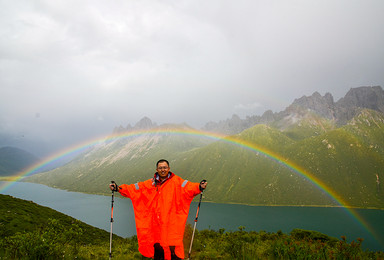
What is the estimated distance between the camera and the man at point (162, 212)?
752 centimetres

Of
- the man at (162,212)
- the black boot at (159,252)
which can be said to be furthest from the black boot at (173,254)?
the black boot at (159,252)

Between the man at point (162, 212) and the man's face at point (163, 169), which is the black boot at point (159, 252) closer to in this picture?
the man at point (162, 212)

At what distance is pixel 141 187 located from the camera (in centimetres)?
824

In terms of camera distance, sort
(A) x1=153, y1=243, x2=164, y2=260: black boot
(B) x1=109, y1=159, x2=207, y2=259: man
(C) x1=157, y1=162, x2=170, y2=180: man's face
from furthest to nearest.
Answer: (C) x1=157, y1=162, x2=170, y2=180: man's face
(B) x1=109, y1=159, x2=207, y2=259: man
(A) x1=153, y1=243, x2=164, y2=260: black boot

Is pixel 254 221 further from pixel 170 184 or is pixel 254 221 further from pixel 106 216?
pixel 170 184

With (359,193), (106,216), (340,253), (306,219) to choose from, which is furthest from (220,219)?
(359,193)

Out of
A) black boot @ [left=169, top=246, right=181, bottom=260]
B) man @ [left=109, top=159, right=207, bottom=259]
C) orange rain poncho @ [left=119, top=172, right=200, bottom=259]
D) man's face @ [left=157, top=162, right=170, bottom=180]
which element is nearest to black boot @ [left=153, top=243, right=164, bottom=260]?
man @ [left=109, top=159, right=207, bottom=259]

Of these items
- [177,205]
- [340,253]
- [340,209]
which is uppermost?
[177,205]

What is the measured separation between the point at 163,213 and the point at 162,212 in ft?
0.17

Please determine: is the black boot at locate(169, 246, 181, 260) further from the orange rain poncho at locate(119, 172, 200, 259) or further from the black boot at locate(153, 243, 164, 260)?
the black boot at locate(153, 243, 164, 260)

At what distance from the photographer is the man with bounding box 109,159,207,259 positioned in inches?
296

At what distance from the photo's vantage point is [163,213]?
768cm

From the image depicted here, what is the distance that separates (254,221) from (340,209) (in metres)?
89.2

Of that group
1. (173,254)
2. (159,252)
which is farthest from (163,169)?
(173,254)
